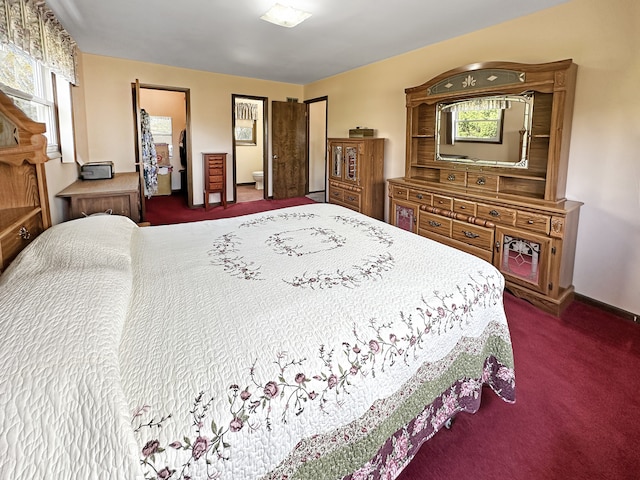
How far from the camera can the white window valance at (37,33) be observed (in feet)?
6.99

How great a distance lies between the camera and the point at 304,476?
3.25ft

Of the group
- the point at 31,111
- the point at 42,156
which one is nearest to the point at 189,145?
the point at 31,111

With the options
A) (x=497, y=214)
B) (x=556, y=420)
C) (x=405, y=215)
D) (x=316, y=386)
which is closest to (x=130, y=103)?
(x=405, y=215)

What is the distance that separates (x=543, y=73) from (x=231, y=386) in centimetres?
319

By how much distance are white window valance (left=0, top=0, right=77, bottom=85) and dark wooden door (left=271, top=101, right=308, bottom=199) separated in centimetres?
353

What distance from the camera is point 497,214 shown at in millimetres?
3080

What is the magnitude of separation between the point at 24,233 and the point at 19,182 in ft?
0.84

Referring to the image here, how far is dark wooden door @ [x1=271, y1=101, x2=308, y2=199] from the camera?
21.9ft

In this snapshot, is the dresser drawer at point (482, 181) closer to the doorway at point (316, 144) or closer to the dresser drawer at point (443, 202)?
the dresser drawer at point (443, 202)

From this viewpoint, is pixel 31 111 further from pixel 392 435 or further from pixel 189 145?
pixel 392 435

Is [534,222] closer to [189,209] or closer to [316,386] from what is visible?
[316,386]

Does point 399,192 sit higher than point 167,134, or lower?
lower

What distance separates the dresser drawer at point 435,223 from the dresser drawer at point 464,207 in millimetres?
144

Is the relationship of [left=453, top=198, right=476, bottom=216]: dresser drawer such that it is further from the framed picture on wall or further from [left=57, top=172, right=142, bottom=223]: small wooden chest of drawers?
the framed picture on wall
